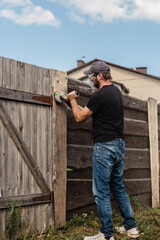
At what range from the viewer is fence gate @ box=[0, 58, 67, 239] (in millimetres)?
3609

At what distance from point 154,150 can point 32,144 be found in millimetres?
3408

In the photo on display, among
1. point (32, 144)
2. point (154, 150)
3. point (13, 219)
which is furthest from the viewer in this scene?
point (154, 150)

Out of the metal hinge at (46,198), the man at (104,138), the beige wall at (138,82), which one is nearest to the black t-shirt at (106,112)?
the man at (104,138)

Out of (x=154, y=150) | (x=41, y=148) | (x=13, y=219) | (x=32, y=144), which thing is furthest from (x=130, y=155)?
(x=13, y=219)

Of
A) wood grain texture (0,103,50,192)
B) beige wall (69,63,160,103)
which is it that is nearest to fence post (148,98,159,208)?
wood grain texture (0,103,50,192)

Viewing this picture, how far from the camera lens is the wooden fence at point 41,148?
363 cm

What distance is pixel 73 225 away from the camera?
4.29 metres

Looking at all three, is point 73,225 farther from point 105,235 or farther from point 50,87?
point 50,87

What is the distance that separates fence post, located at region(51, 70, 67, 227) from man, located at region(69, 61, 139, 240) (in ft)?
1.32

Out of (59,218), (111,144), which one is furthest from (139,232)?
(111,144)

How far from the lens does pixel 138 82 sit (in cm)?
2823

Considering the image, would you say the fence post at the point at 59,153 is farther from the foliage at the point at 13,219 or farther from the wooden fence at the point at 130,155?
the foliage at the point at 13,219

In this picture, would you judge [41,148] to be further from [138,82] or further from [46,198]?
[138,82]

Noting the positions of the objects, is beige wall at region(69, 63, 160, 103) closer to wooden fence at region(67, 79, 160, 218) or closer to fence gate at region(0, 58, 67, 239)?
wooden fence at region(67, 79, 160, 218)
